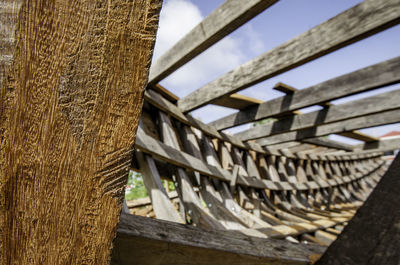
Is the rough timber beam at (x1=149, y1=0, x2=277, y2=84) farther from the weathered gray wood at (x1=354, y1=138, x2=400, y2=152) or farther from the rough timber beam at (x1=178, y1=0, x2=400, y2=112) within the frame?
the weathered gray wood at (x1=354, y1=138, x2=400, y2=152)

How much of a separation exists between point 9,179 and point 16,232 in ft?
0.33

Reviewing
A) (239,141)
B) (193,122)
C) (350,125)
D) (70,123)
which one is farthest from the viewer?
(239,141)

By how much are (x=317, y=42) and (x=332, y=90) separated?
1022 millimetres

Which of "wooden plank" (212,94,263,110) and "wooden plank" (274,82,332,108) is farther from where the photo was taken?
A: "wooden plank" (212,94,263,110)

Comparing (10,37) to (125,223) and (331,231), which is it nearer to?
(125,223)

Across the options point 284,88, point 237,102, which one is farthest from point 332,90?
point 237,102

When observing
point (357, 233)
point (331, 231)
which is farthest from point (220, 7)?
point (331, 231)

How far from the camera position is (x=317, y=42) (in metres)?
2.03

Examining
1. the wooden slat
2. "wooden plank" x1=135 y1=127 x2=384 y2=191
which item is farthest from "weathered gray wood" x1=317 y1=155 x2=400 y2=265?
the wooden slat

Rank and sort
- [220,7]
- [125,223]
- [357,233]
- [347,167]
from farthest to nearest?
1. [347,167]
2. [220,7]
3. [357,233]
4. [125,223]

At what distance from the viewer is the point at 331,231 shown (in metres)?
3.54

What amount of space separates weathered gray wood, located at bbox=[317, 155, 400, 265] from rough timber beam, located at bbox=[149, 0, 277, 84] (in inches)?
48.8

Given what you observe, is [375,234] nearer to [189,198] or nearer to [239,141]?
[189,198]

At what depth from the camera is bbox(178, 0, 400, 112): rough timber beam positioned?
5.68 feet
